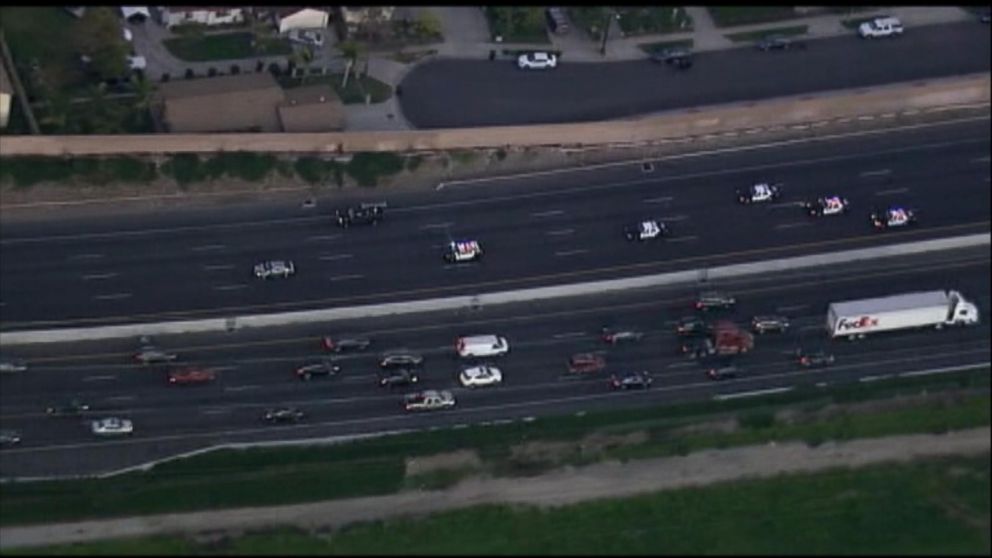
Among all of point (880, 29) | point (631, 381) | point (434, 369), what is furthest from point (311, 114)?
point (880, 29)

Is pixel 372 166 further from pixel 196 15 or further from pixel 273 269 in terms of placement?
pixel 196 15

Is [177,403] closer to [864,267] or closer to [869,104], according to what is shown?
[864,267]

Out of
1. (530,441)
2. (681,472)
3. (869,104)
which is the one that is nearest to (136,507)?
(530,441)

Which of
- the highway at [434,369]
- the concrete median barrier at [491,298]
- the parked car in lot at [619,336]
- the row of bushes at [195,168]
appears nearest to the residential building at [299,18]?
the row of bushes at [195,168]

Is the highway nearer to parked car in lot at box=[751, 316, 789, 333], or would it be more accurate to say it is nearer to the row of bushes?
parked car in lot at box=[751, 316, 789, 333]

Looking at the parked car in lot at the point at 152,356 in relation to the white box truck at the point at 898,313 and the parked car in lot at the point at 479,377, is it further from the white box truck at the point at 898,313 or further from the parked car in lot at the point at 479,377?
the white box truck at the point at 898,313

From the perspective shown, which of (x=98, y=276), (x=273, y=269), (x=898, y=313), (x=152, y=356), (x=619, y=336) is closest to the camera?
(x=152, y=356)

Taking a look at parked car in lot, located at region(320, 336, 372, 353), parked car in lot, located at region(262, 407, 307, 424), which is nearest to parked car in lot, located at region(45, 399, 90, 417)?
parked car in lot, located at region(262, 407, 307, 424)
